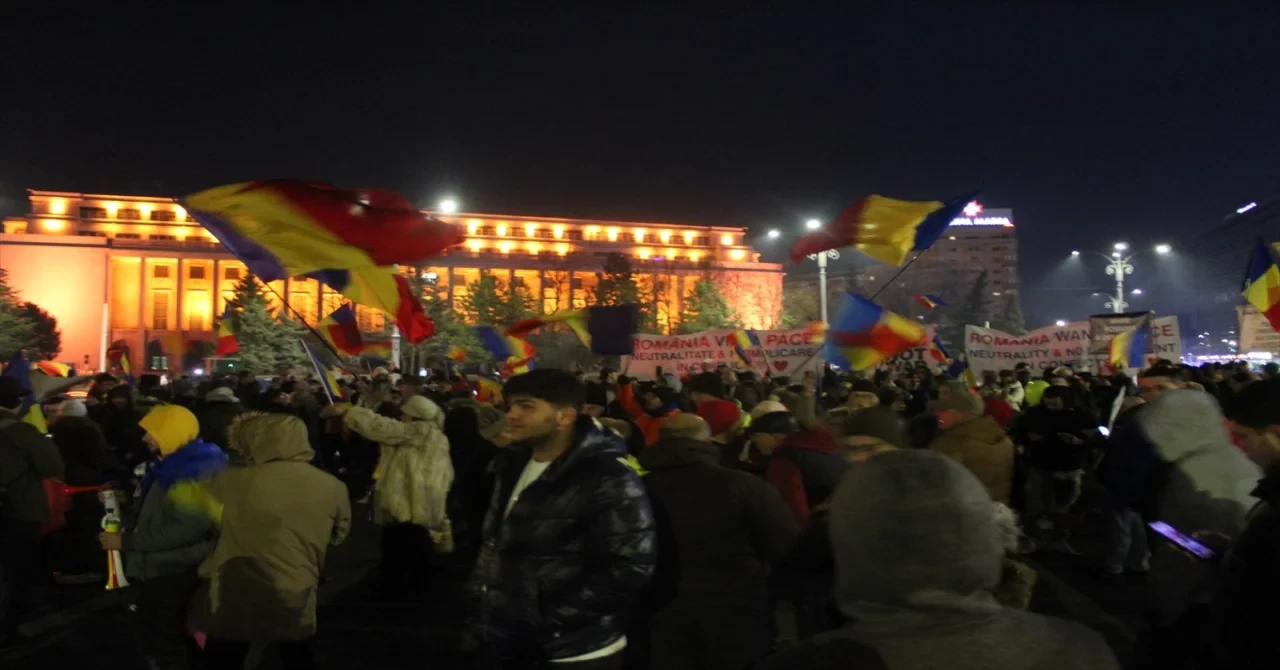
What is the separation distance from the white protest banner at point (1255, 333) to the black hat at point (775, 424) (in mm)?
15890

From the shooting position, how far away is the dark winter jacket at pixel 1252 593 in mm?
2500

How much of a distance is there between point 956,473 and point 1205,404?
3547 millimetres

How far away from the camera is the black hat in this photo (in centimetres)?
556

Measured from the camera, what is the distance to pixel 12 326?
193 ft

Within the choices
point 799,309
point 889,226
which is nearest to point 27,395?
point 889,226

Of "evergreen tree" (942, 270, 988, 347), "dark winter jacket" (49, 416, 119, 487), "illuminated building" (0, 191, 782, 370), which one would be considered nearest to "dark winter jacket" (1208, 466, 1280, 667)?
"dark winter jacket" (49, 416, 119, 487)

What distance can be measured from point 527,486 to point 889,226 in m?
9.10

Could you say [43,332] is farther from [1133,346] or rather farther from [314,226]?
[314,226]

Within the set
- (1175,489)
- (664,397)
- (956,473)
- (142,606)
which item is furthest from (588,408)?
(956,473)

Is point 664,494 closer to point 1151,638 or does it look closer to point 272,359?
point 1151,638

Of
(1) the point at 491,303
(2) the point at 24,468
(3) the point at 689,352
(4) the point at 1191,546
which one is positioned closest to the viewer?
(4) the point at 1191,546

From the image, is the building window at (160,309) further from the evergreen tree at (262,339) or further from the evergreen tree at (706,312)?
the evergreen tree at (706,312)

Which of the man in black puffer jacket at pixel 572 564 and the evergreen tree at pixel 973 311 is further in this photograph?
the evergreen tree at pixel 973 311

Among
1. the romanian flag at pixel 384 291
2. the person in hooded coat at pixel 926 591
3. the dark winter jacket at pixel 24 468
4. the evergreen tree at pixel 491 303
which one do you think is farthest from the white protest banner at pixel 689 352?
the evergreen tree at pixel 491 303
